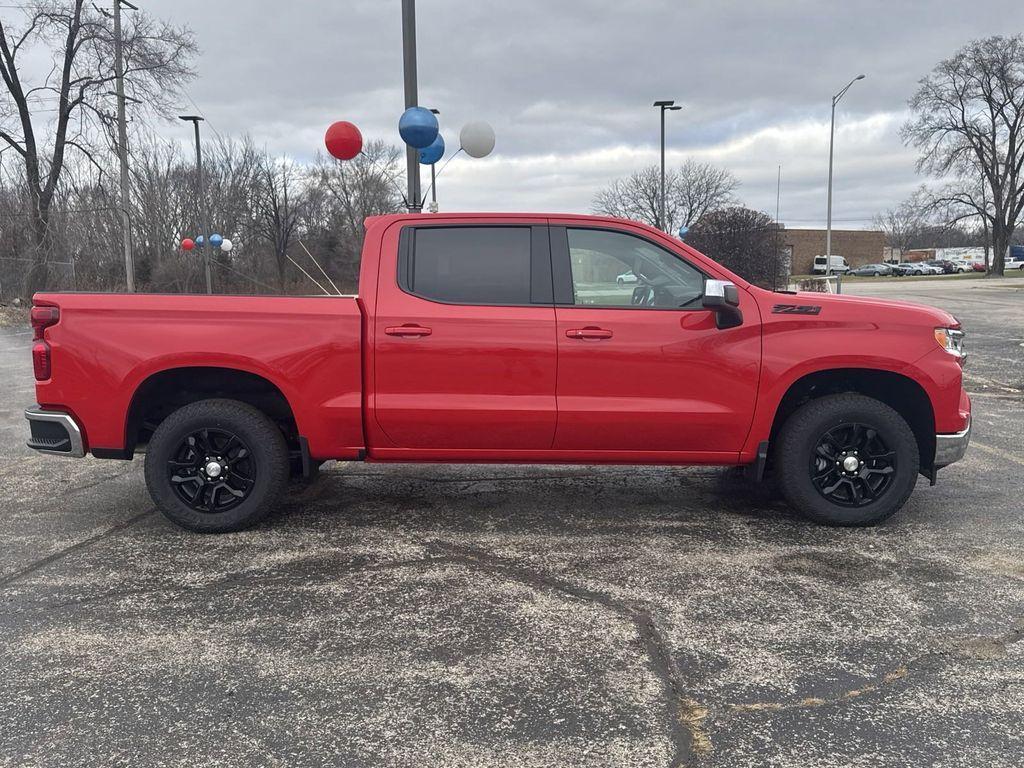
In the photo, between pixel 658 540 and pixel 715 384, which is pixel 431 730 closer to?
pixel 658 540

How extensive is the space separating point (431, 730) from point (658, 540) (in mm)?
2154

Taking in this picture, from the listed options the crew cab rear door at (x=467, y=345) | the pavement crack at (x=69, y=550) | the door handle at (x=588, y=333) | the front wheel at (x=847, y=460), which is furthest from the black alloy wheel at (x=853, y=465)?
the pavement crack at (x=69, y=550)

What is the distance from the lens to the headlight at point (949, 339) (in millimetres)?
4344

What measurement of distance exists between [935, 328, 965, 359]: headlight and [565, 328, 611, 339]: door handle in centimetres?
191

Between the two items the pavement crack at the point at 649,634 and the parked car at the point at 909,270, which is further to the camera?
the parked car at the point at 909,270

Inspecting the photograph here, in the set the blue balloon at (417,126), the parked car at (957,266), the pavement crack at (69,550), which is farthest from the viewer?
the parked car at (957,266)

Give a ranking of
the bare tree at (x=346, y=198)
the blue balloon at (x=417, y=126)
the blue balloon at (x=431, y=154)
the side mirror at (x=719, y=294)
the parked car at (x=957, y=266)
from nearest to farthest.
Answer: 1. the side mirror at (x=719, y=294)
2. the blue balloon at (x=417, y=126)
3. the blue balloon at (x=431, y=154)
4. the bare tree at (x=346, y=198)
5. the parked car at (x=957, y=266)

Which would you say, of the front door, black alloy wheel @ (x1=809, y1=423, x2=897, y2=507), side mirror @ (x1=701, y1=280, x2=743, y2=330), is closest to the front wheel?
black alloy wheel @ (x1=809, y1=423, x2=897, y2=507)

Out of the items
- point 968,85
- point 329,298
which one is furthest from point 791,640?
point 968,85

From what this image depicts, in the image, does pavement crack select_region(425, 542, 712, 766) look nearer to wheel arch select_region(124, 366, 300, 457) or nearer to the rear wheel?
the rear wheel

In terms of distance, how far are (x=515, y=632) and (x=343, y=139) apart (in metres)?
7.17

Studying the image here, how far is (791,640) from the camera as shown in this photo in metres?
3.19

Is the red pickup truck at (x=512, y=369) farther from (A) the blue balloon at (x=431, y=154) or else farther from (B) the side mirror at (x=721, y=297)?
(A) the blue balloon at (x=431, y=154)

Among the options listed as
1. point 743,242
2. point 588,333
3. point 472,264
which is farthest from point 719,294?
point 743,242
